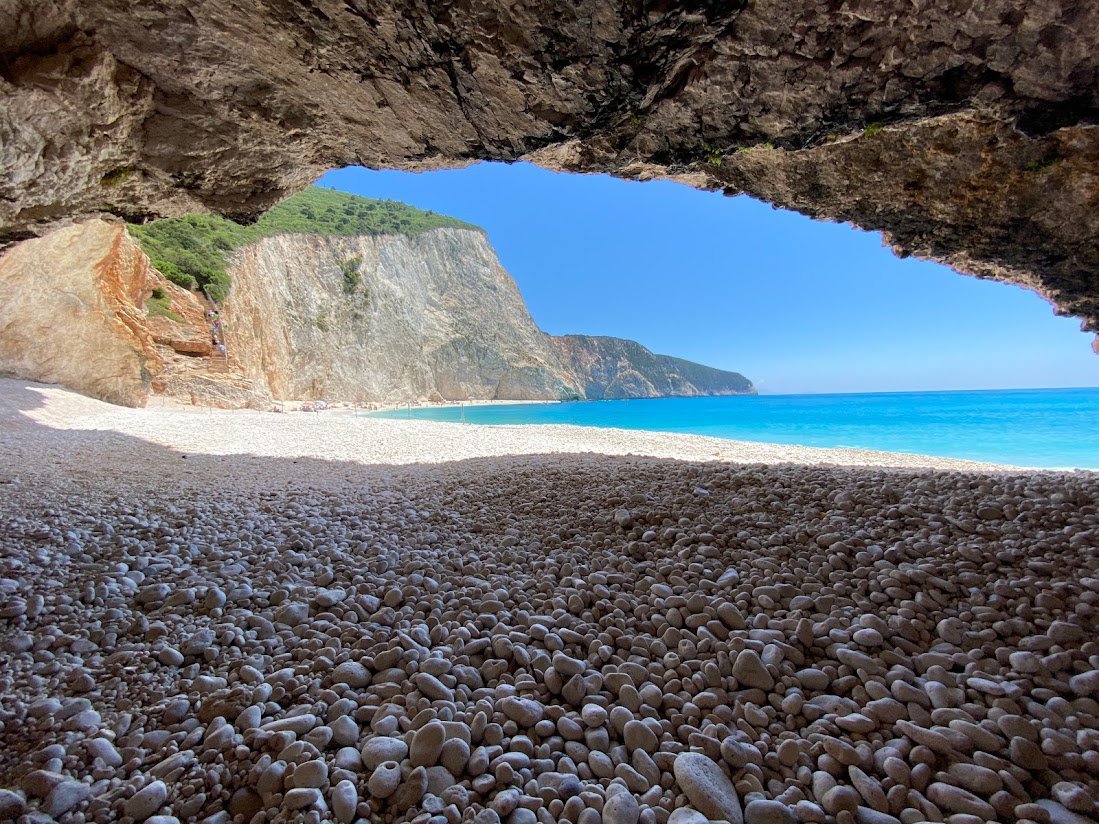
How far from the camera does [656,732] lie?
1.60 m

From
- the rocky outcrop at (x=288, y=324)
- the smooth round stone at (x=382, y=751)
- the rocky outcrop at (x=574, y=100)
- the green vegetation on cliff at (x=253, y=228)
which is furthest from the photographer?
the green vegetation on cliff at (x=253, y=228)

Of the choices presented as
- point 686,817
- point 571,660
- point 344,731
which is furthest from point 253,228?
point 686,817

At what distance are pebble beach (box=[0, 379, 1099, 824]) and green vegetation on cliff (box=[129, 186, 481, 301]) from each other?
5.44m

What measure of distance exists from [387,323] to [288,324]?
33.7 ft

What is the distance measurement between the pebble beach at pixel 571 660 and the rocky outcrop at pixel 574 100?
3053 mm

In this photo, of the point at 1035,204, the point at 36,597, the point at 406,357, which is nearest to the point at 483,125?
the point at 36,597

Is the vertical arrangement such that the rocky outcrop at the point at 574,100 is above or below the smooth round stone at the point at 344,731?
above

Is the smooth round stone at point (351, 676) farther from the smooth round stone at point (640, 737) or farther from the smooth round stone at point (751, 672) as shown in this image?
the smooth round stone at point (751, 672)

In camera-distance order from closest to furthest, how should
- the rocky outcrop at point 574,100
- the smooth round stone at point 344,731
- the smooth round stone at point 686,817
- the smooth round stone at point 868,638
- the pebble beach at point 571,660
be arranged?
the smooth round stone at point 686,817 → the pebble beach at point 571,660 → the smooth round stone at point 344,731 → the smooth round stone at point 868,638 → the rocky outcrop at point 574,100

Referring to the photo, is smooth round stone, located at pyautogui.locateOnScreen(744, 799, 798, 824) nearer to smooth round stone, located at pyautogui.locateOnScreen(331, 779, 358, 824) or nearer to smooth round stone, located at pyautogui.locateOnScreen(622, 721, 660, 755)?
smooth round stone, located at pyautogui.locateOnScreen(622, 721, 660, 755)

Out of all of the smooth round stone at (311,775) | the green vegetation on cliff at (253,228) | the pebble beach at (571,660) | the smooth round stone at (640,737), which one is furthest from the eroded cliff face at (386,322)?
the smooth round stone at (640,737)

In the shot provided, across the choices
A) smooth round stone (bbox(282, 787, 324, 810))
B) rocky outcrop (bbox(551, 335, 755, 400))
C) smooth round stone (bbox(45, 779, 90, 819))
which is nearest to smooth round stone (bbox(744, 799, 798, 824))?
smooth round stone (bbox(282, 787, 324, 810))

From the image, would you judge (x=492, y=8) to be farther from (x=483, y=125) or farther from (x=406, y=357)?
(x=406, y=357)

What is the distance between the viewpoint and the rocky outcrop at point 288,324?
13.6 meters
